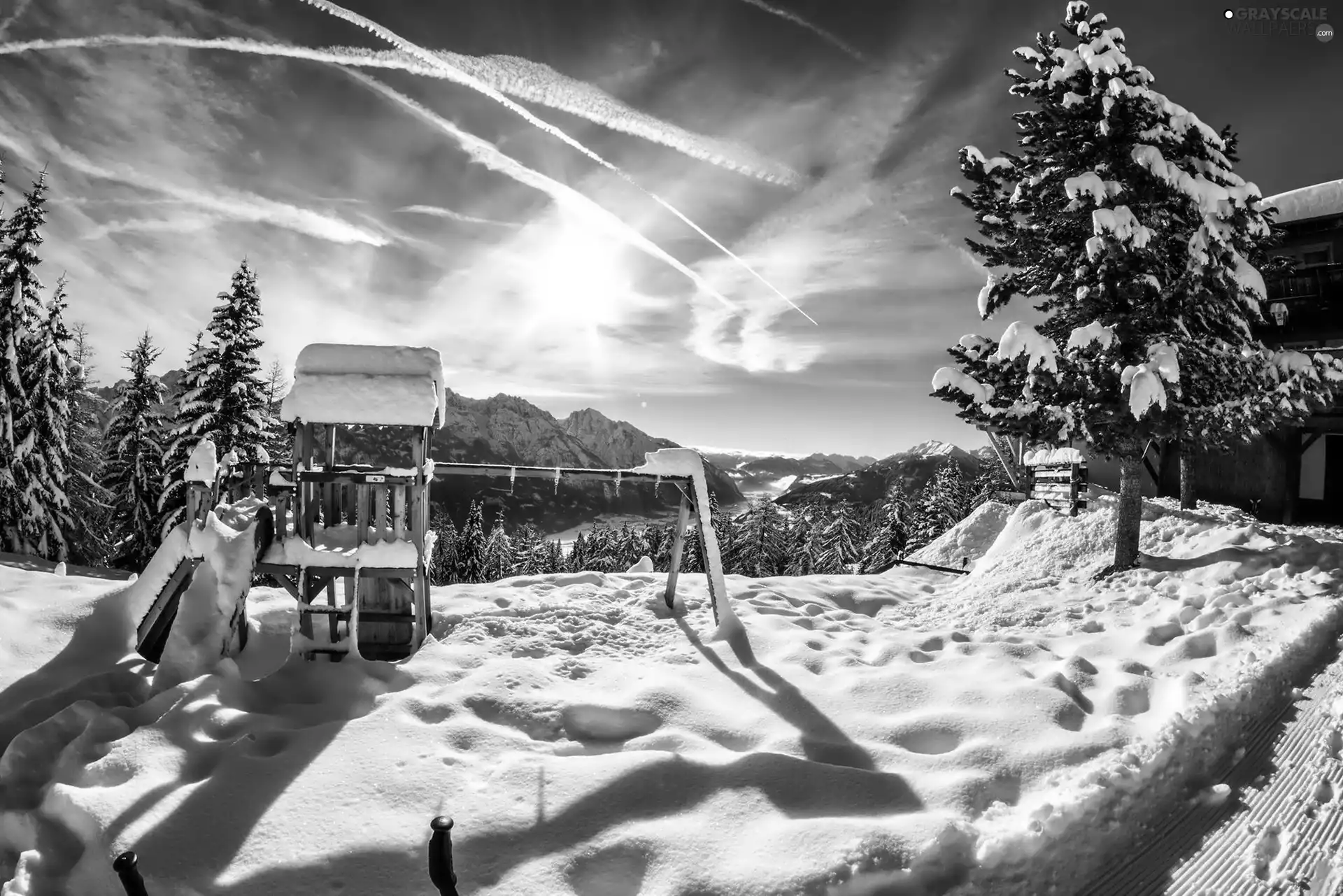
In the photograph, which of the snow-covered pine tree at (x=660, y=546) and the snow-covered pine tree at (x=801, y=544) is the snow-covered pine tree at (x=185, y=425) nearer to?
the snow-covered pine tree at (x=660, y=546)

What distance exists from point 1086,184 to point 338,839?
11.5 m

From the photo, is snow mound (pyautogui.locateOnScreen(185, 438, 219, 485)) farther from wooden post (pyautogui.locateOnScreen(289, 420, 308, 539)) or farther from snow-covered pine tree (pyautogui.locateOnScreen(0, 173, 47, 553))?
snow-covered pine tree (pyautogui.locateOnScreen(0, 173, 47, 553))

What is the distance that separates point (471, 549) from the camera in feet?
187

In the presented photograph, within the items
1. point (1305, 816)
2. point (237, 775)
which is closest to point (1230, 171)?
point (1305, 816)

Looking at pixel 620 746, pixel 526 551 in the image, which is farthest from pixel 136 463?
pixel 526 551

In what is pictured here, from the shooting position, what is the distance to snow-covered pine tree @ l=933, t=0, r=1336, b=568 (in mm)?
9117

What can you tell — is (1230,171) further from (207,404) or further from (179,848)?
(207,404)

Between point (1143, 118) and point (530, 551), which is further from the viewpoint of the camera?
point (530, 551)

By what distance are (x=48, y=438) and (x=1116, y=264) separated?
Result: 29915 millimetres

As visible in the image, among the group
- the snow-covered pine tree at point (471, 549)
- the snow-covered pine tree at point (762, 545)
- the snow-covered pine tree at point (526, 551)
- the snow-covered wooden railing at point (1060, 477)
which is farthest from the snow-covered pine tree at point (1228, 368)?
the snow-covered pine tree at point (471, 549)

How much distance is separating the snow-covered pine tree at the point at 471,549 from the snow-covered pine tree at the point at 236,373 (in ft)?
113

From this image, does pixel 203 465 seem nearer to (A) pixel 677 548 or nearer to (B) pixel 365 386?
(B) pixel 365 386

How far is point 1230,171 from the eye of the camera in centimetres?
948

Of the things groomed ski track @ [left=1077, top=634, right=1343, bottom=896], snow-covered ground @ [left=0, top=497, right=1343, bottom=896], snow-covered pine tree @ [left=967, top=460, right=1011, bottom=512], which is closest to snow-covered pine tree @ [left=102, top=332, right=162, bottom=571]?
snow-covered ground @ [left=0, top=497, right=1343, bottom=896]
